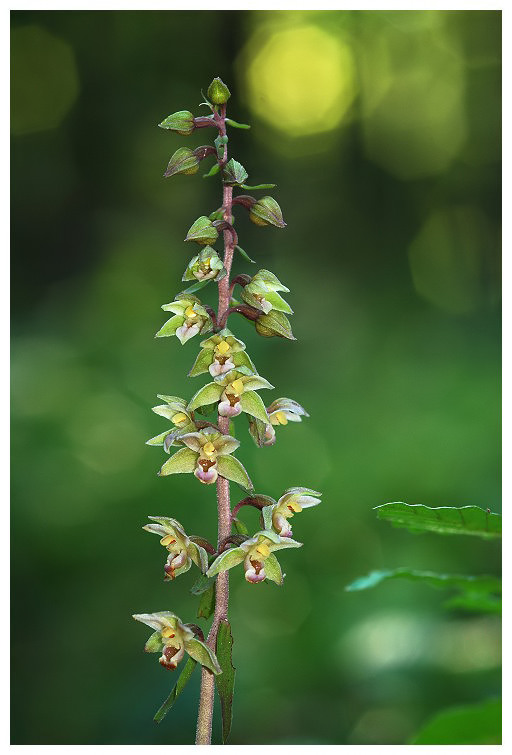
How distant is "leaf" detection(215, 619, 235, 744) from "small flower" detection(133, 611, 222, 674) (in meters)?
0.02

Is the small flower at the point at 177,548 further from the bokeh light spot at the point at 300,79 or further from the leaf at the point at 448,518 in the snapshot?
the bokeh light spot at the point at 300,79

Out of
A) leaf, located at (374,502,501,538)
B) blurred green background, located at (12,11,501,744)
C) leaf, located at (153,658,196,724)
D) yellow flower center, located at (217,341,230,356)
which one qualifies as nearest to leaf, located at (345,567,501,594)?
leaf, located at (374,502,501,538)

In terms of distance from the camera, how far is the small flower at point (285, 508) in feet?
4.35

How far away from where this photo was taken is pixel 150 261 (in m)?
7.47

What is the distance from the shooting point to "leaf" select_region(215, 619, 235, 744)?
48.6 inches

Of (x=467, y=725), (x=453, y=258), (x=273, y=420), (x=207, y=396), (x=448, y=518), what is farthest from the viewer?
(x=453, y=258)

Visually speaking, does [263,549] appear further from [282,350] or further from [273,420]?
[282,350]

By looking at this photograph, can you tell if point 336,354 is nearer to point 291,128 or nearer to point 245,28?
point 291,128

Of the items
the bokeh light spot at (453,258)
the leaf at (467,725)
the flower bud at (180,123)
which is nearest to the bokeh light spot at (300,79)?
the bokeh light spot at (453,258)

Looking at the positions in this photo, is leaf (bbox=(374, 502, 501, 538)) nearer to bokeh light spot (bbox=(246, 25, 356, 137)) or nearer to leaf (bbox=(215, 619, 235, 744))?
leaf (bbox=(215, 619, 235, 744))

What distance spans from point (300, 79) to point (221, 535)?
7.34 m

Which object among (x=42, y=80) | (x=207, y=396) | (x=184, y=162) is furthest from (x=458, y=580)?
(x=42, y=80)

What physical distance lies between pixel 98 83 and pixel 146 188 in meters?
1.21

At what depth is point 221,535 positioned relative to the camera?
1.31 m
